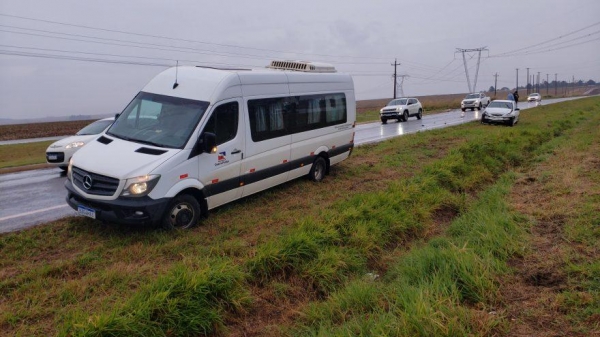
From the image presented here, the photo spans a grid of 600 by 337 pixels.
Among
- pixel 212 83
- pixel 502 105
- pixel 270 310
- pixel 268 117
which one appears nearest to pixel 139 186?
pixel 212 83

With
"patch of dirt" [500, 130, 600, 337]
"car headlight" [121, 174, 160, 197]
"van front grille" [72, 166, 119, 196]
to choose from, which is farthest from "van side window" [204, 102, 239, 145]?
"patch of dirt" [500, 130, 600, 337]

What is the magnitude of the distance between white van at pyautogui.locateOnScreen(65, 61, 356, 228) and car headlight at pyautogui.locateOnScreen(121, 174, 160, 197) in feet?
0.04

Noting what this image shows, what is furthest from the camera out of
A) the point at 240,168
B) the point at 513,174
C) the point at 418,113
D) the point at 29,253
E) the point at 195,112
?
the point at 418,113

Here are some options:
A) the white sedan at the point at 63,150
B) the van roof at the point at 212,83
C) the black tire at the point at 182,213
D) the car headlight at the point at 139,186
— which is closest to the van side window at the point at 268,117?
the van roof at the point at 212,83

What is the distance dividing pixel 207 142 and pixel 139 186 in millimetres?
1201

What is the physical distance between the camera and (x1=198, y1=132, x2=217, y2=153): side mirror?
21.3ft

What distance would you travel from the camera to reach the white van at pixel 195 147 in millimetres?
5926

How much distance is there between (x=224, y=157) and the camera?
7.01 metres

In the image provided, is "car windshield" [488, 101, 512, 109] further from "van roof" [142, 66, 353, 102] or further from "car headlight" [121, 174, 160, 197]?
"car headlight" [121, 174, 160, 197]

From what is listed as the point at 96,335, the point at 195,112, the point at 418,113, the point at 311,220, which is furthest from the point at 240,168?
→ the point at 418,113

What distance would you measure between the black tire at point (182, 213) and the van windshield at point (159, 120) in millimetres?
797

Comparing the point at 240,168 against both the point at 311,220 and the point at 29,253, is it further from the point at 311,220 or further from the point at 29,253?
the point at 29,253

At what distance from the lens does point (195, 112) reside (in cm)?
682

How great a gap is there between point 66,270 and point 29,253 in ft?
3.21
